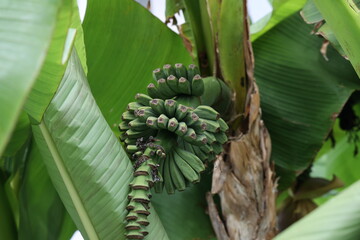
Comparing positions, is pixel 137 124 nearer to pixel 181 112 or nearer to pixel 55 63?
pixel 181 112

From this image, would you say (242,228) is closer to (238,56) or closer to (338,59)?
(238,56)

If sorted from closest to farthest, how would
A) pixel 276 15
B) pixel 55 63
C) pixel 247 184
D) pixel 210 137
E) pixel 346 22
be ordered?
pixel 55 63, pixel 346 22, pixel 210 137, pixel 247 184, pixel 276 15

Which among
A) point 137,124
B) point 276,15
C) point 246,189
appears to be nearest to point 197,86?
point 137,124

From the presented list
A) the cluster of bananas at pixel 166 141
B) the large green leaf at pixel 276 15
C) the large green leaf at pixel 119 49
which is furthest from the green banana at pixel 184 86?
the large green leaf at pixel 276 15

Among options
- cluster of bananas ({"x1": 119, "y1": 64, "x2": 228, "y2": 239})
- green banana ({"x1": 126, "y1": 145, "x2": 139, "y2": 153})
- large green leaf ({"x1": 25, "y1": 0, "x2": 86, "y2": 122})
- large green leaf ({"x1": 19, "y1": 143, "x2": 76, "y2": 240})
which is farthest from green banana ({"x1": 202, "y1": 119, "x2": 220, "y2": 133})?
large green leaf ({"x1": 19, "y1": 143, "x2": 76, "y2": 240})

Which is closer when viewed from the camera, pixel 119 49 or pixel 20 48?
pixel 20 48

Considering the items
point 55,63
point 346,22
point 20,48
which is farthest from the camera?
point 346,22

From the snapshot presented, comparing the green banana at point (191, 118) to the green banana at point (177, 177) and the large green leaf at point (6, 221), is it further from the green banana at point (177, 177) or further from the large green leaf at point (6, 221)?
the large green leaf at point (6, 221)

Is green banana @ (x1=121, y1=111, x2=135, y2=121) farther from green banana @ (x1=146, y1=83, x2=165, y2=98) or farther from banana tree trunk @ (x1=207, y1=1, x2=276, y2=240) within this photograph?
banana tree trunk @ (x1=207, y1=1, x2=276, y2=240)
